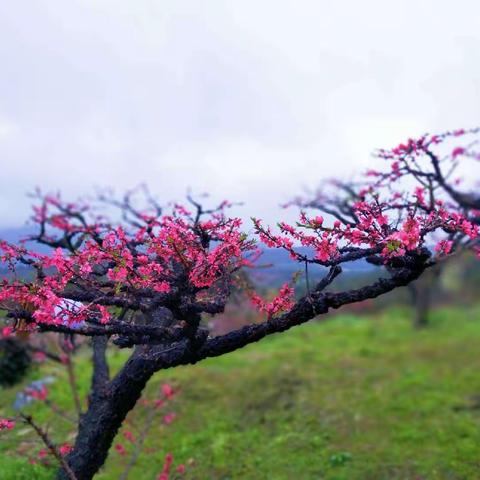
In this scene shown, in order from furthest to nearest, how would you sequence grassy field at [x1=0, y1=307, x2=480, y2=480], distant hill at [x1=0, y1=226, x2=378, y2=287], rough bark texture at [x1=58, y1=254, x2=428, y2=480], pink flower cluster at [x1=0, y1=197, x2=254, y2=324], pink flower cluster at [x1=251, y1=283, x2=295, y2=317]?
grassy field at [x1=0, y1=307, x2=480, y2=480]
distant hill at [x1=0, y1=226, x2=378, y2=287]
pink flower cluster at [x1=251, y1=283, x2=295, y2=317]
rough bark texture at [x1=58, y1=254, x2=428, y2=480]
pink flower cluster at [x1=0, y1=197, x2=254, y2=324]

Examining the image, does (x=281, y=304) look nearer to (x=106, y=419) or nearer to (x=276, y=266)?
(x=106, y=419)

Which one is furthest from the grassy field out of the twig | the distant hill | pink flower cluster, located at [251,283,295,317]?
pink flower cluster, located at [251,283,295,317]

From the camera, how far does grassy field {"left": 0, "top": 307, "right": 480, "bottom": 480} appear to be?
10.0 meters

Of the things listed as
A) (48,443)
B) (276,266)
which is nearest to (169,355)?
(48,443)

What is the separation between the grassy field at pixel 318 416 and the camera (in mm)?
10008

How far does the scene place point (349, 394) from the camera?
1348 centimetres

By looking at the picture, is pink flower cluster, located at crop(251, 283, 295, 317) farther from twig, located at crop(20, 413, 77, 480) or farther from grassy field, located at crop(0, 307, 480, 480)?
grassy field, located at crop(0, 307, 480, 480)

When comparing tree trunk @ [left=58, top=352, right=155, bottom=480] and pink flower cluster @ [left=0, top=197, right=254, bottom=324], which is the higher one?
pink flower cluster @ [left=0, top=197, right=254, bottom=324]

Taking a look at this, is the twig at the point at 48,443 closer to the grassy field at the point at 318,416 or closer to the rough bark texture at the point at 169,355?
the rough bark texture at the point at 169,355

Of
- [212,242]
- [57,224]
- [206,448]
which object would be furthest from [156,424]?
[212,242]

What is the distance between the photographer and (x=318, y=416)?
12.3 meters

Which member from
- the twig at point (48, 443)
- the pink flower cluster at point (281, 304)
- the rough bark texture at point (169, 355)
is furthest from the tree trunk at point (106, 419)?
the pink flower cluster at point (281, 304)

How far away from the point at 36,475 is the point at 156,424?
3457 millimetres

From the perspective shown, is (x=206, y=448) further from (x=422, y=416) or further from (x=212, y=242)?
(x=212, y=242)
